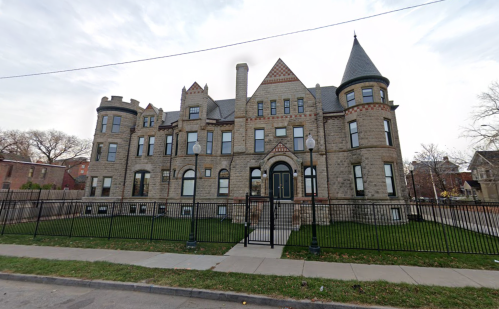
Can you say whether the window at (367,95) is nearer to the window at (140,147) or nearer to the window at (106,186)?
the window at (140,147)

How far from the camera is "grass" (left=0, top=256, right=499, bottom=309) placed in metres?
4.33

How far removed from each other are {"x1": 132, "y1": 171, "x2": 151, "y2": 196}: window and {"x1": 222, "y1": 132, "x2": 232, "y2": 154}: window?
843 cm

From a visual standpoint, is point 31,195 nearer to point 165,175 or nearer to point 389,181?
point 165,175

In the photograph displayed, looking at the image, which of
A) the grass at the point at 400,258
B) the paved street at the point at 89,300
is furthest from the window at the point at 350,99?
the paved street at the point at 89,300

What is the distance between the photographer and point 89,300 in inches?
187

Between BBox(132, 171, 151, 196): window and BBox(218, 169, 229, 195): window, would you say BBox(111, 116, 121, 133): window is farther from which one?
BBox(218, 169, 229, 195): window

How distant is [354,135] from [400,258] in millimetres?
11205

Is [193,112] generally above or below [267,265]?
above

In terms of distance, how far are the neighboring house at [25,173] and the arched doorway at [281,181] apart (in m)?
38.0

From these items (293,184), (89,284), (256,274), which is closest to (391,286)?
(256,274)

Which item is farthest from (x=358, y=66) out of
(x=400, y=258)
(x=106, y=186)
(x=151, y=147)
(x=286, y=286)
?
(x=106, y=186)

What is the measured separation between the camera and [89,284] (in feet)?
18.1

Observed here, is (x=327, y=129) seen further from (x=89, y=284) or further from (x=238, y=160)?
(x=89, y=284)

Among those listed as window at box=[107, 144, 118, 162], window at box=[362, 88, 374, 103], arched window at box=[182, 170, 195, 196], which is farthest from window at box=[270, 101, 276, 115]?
window at box=[107, 144, 118, 162]
